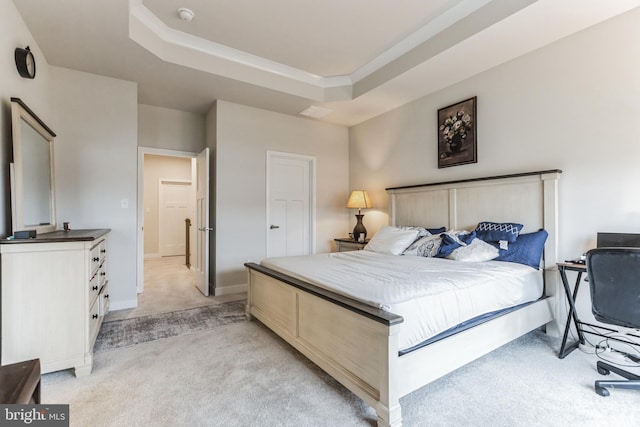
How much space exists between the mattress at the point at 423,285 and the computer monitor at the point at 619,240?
50cm

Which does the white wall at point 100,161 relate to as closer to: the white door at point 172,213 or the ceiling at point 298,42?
the ceiling at point 298,42

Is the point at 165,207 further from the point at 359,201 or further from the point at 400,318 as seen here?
the point at 400,318

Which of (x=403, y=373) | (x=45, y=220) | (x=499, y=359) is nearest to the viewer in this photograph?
(x=403, y=373)

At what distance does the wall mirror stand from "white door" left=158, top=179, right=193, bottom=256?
15.7ft

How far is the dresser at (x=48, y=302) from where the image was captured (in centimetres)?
182

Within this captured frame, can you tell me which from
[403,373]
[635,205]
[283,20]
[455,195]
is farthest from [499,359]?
[283,20]

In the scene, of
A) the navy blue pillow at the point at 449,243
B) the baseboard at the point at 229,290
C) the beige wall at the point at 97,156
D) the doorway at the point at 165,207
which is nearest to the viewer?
the navy blue pillow at the point at 449,243

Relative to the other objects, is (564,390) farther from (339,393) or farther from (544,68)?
(544,68)

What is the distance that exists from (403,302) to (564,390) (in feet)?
4.04

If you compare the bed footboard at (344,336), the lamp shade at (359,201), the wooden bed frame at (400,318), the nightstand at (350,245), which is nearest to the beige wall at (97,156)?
the wooden bed frame at (400,318)

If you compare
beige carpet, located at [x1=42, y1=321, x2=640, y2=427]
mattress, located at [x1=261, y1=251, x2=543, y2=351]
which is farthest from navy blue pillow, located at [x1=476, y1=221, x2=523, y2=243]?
beige carpet, located at [x1=42, y1=321, x2=640, y2=427]

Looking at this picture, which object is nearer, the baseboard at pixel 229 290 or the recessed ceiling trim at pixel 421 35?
the recessed ceiling trim at pixel 421 35

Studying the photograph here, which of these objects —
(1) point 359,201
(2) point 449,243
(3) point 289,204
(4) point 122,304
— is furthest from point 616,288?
(4) point 122,304

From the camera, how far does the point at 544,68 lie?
2.77 m
